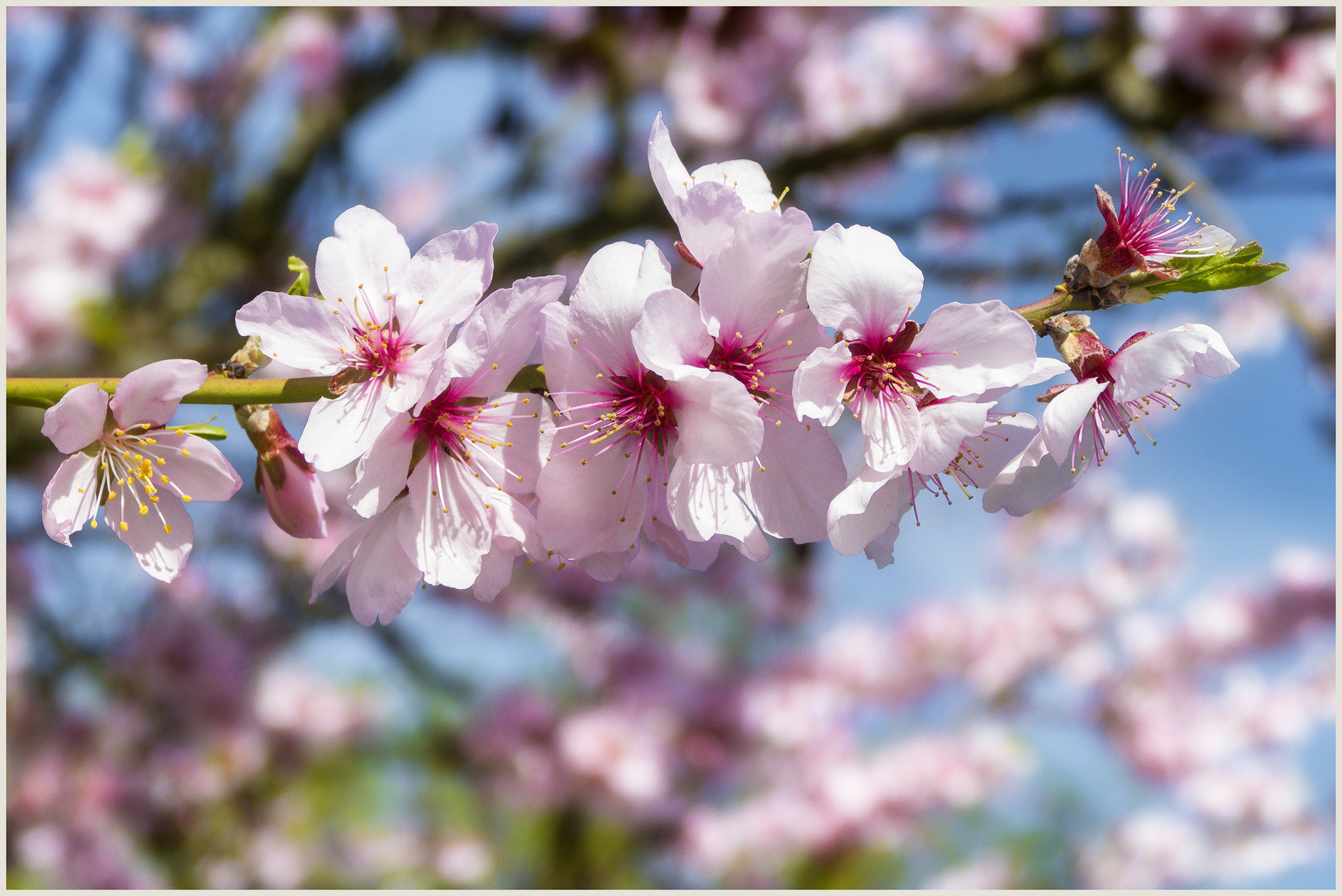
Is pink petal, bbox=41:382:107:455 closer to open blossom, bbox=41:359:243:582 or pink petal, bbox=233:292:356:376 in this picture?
open blossom, bbox=41:359:243:582

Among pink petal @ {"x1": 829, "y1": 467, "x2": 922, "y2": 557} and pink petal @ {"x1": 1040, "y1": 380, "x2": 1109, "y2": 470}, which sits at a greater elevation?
pink petal @ {"x1": 1040, "y1": 380, "x2": 1109, "y2": 470}

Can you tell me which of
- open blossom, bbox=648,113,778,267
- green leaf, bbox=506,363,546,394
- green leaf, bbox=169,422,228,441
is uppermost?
open blossom, bbox=648,113,778,267

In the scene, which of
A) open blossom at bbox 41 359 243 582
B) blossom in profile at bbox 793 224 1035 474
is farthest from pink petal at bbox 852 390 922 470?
open blossom at bbox 41 359 243 582

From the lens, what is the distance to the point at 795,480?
86 centimetres

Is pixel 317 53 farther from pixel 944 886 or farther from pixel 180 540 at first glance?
pixel 944 886

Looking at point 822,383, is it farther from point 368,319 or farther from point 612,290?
point 368,319

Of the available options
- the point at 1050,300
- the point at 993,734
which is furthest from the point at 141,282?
the point at 993,734

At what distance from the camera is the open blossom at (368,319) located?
82 centimetres

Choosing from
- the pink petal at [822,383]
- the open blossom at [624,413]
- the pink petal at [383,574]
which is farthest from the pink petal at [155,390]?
the pink petal at [822,383]

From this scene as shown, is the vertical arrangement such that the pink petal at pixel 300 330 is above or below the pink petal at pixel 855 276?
below

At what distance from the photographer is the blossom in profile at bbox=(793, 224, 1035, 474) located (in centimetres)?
78

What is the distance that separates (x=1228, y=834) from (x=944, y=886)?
2.49 m

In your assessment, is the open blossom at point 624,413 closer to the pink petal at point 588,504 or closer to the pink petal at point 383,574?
the pink petal at point 588,504

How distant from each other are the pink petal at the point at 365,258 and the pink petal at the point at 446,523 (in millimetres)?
177
